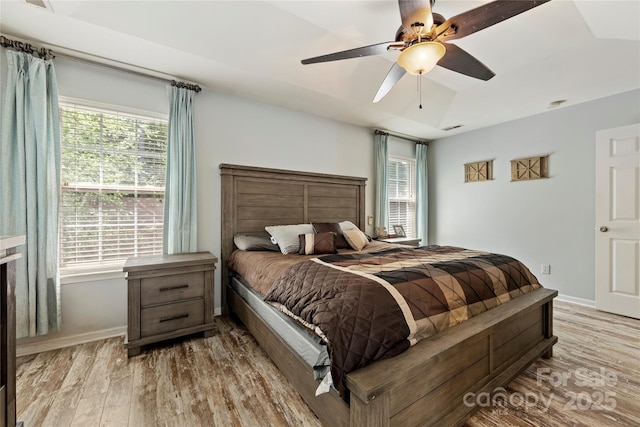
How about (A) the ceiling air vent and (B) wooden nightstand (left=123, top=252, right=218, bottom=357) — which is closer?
(A) the ceiling air vent

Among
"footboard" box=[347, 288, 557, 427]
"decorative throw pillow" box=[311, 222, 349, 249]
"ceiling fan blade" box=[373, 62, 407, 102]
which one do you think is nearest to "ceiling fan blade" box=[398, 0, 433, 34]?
"ceiling fan blade" box=[373, 62, 407, 102]

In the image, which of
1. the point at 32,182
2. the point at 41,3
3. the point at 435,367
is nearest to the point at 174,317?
the point at 32,182

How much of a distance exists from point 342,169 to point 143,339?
125 inches

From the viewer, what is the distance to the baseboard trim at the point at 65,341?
220 cm

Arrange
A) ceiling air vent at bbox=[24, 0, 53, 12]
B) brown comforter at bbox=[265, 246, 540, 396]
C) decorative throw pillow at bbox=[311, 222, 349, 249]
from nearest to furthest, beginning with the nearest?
brown comforter at bbox=[265, 246, 540, 396] < ceiling air vent at bbox=[24, 0, 53, 12] < decorative throw pillow at bbox=[311, 222, 349, 249]

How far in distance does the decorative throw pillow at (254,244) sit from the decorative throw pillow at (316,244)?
13.1 inches

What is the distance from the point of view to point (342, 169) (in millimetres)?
4152

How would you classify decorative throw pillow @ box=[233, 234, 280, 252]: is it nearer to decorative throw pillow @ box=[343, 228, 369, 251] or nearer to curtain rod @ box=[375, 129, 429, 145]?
decorative throw pillow @ box=[343, 228, 369, 251]

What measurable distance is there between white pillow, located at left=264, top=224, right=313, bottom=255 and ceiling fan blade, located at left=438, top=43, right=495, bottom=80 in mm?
2006

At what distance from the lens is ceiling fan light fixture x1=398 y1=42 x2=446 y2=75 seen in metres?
1.67

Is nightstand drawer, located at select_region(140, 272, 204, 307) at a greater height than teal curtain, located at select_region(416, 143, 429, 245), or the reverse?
teal curtain, located at select_region(416, 143, 429, 245)

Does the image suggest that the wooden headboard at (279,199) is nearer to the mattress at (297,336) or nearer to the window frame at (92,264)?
the window frame at (92,264)

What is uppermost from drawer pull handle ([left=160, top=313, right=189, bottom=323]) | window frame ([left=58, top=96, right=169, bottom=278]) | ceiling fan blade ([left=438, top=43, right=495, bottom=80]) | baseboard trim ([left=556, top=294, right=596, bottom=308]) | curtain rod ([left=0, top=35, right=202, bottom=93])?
curtain rod ([left=0, top=35, right=202, bottom=93])

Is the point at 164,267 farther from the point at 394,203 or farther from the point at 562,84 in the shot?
the point at 562,84
